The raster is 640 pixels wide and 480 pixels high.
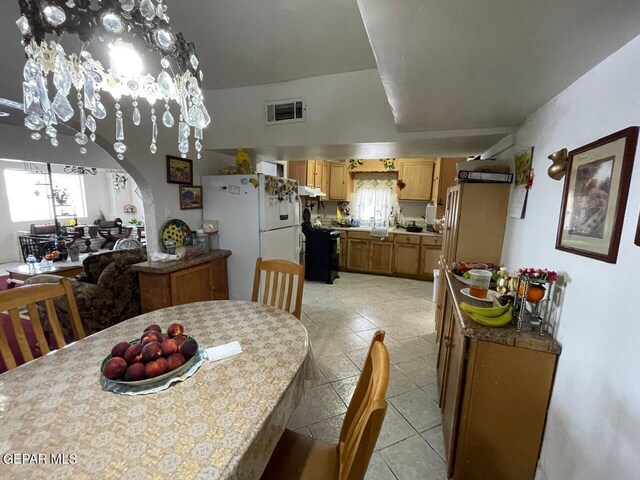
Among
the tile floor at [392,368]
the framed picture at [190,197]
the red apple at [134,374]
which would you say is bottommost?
the tile floor at [392,368]

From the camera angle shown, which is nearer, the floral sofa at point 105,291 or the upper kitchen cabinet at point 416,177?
the floral sofa at point 105,291

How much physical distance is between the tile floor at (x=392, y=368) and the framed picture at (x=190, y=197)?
6.08 ft

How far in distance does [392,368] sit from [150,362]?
1.95 m

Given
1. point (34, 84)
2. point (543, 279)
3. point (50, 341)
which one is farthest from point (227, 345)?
point (50, 341)

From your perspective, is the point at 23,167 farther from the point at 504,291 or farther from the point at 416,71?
the point at 504,291

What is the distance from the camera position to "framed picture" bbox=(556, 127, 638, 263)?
0.87 metres

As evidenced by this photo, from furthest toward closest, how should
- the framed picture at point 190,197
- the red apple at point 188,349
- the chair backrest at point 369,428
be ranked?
the framed picture at point 190,197, the red apple at point 188,349, the chair backrest at point 369,428

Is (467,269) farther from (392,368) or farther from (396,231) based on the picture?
(396,231)

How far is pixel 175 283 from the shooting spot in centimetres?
237

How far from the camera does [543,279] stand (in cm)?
115

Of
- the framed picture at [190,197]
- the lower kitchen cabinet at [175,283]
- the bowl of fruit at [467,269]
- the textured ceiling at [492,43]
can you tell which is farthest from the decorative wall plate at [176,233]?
the bowl of fruit at [467,269]

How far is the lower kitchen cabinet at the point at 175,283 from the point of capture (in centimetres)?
232

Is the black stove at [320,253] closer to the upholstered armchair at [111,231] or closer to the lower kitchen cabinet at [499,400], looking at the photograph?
the lower kitchen cabinet at [499,400]

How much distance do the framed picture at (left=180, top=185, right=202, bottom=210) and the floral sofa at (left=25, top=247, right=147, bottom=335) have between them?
0.68m
